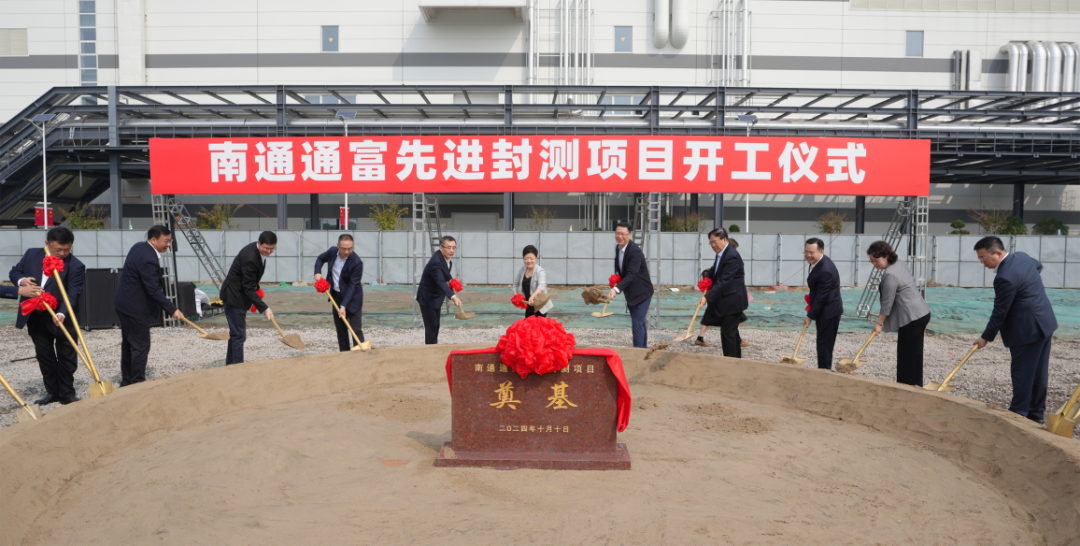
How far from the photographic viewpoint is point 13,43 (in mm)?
26938

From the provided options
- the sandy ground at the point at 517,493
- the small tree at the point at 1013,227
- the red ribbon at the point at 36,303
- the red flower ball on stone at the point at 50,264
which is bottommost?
the sandy ground at the point at 517,493

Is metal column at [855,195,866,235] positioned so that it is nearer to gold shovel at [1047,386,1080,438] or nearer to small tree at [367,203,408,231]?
small tree at [367,203,408,231]

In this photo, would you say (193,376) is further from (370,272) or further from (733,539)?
(370,272)

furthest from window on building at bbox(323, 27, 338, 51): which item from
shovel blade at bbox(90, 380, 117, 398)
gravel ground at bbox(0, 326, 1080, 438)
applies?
shovel blade at bbox(90, 380, 117, 398)

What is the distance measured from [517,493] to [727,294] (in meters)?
4.36

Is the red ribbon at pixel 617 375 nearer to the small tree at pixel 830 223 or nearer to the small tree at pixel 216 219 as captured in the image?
the small tree at pixel 216 219

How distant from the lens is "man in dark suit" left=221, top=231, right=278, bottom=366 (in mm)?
6504

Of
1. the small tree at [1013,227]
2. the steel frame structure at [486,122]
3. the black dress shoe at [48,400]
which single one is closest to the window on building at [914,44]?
the steel frame structure at [486,122]

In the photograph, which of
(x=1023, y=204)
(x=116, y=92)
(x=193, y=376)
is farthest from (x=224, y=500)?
(x=1023, y=204)

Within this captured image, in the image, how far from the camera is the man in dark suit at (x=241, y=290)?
6504mm

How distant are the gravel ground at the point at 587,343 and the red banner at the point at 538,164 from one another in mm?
4520

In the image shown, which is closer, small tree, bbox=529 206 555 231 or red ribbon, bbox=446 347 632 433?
red ribbon, bbox=446 347 632 433

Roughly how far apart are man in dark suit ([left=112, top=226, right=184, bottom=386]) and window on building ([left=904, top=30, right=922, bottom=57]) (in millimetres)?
30402

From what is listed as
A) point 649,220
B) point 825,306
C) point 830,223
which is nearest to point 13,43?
point 649,220
